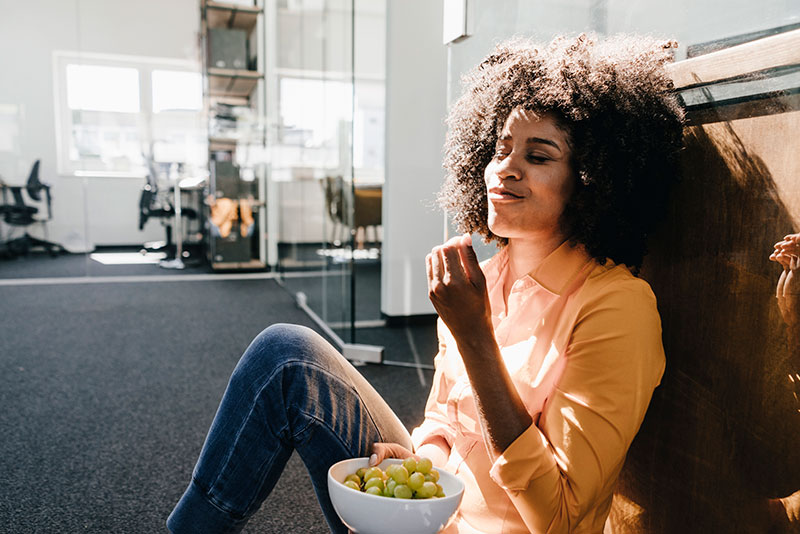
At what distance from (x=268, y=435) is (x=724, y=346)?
2.15ft

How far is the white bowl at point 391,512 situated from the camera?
2.46ft

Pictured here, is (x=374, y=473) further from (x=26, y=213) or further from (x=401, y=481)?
(x=26, y=213)

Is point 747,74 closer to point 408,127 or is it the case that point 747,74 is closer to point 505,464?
point 505,464

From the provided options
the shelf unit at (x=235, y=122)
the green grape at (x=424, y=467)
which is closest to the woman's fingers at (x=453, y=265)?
the green grape at (x=424, y=467)

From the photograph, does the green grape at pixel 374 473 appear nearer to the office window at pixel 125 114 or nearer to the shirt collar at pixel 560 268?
the shirt collar at pixel 560 268

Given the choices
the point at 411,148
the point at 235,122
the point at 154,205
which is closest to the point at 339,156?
the point at 411,148

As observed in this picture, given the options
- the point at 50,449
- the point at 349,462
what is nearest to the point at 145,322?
the point at 50,449

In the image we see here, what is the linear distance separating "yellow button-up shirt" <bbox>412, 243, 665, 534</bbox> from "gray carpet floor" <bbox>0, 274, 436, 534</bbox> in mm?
875

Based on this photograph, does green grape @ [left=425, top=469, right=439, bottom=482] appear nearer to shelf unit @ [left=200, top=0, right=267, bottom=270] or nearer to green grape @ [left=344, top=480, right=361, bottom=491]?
green grape @ [left=344, top=480, right=361, bottom=491]

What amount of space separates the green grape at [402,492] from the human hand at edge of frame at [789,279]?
49 cm

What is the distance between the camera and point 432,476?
829 millimetres

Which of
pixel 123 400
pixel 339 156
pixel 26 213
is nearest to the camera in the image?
pixel 123 400

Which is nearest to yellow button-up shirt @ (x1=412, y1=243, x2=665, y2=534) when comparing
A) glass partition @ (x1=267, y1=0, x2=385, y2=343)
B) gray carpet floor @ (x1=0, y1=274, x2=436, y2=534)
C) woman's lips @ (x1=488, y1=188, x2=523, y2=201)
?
woman's lips @ (x1=488, y1=188, x2=523, y2=201)

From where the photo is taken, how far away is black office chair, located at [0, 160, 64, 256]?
5.65m
